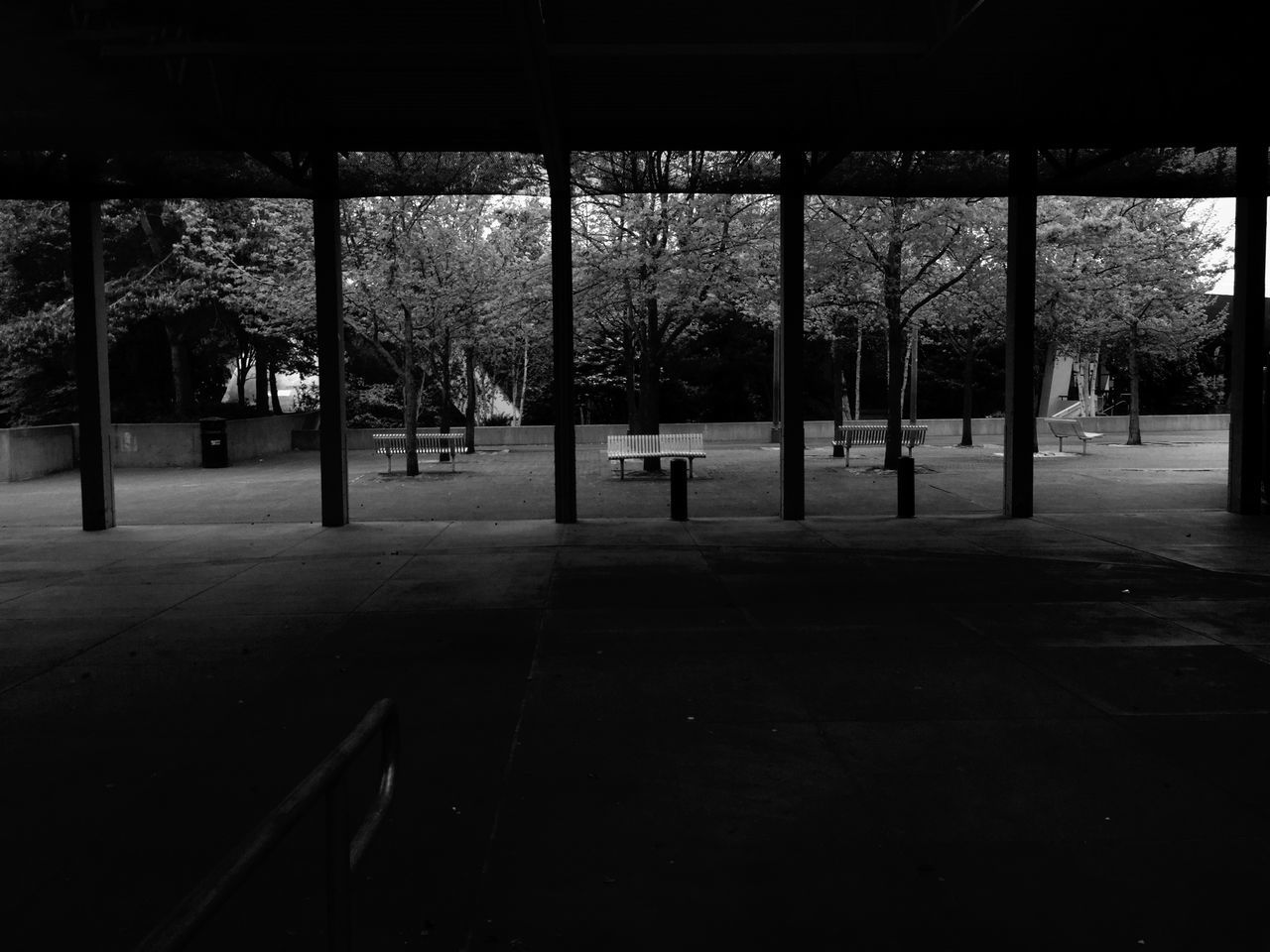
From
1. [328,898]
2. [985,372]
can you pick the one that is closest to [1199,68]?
[328,898]

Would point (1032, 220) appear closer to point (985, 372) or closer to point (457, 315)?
point (457, 315)

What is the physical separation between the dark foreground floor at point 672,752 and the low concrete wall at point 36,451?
14740 millimetres

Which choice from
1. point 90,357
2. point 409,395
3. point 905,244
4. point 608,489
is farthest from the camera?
point 409,395

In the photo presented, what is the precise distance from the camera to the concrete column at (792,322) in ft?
48.4

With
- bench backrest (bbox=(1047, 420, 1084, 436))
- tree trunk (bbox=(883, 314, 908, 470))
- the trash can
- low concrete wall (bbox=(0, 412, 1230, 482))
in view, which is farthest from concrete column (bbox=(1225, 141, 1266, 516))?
the trash can

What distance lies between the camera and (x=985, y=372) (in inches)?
1882

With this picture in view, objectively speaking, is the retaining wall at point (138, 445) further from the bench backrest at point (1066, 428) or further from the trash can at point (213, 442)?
the bench backrest at point (1066, 428)

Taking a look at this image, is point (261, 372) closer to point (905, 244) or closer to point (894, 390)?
point (894, 390)

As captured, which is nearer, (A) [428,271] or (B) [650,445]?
(A) [428,271]

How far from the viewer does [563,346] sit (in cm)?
1474

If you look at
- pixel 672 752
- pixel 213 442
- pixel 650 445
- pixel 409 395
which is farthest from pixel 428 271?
Result: pixel 672 752

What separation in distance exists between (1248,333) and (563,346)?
33.4 ft

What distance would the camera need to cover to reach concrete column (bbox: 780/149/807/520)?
48.4 ft

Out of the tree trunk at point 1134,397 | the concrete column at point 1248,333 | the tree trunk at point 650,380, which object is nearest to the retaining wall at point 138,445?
the tree trunk at point 650,380
